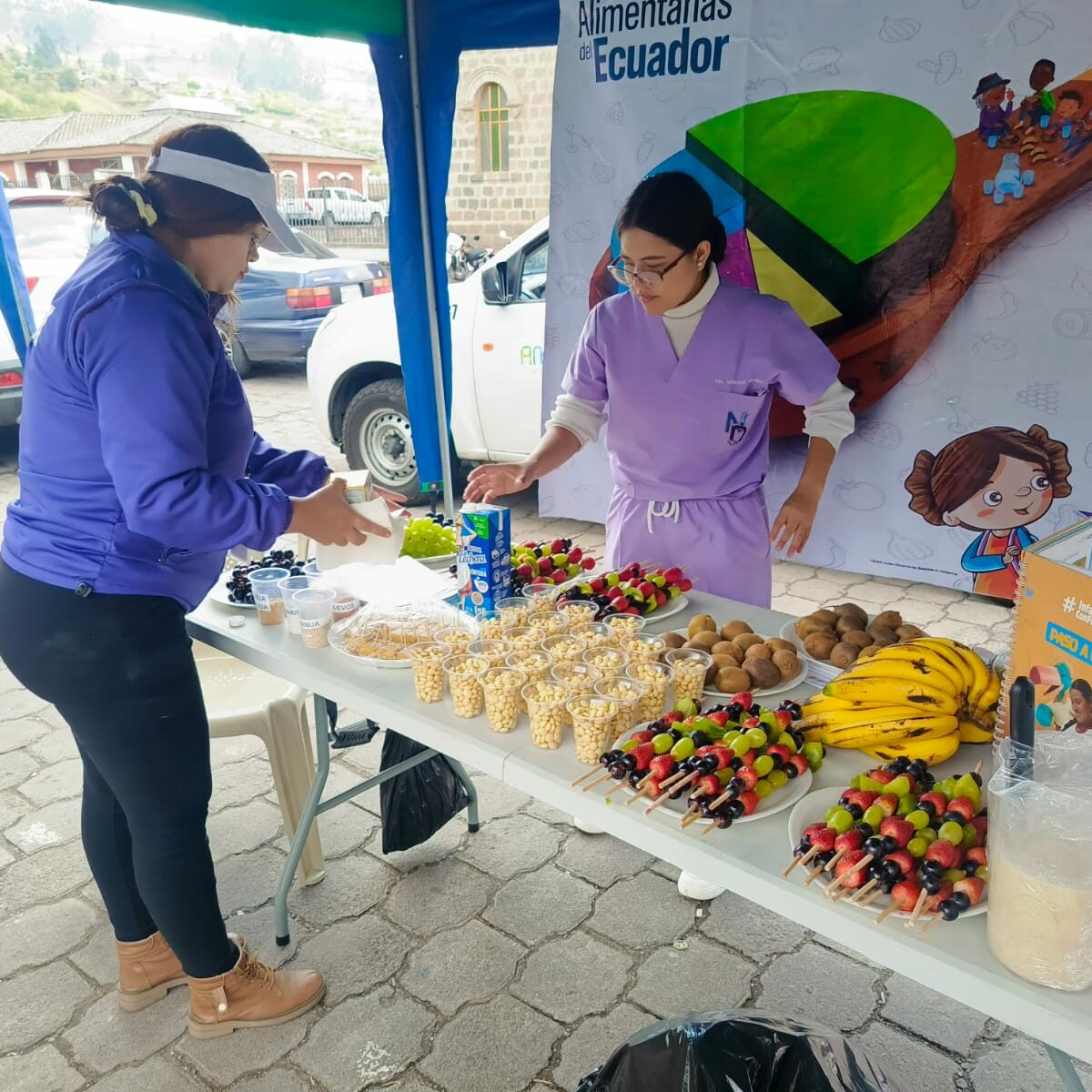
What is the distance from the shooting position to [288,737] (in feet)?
8.75

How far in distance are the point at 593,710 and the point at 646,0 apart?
326 centimetres

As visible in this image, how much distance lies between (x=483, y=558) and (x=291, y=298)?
9069 mm

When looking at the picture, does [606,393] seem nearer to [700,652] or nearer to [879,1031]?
[700,652]

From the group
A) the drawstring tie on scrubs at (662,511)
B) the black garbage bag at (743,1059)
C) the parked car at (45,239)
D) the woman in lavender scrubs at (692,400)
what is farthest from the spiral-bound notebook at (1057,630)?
the parked car at (45,239)

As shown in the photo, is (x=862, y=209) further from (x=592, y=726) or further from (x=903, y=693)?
(x=592, y=726)

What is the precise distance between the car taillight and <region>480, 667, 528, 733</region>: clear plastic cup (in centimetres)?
937

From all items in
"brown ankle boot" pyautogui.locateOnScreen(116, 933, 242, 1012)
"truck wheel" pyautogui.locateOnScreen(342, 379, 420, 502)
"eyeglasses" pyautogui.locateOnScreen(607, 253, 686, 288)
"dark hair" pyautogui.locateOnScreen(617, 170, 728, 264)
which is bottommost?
"brown ankle boot" pyautogui.locateOnScreen(116, 933, 242, 1012)

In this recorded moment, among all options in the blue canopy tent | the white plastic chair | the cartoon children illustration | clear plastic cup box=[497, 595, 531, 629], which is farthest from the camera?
the blue canopy tent

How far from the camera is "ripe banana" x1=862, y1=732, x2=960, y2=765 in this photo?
1.57 meters

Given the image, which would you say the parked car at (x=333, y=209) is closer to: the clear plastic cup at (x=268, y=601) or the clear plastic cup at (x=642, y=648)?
the clear plastic cup at (x=268, y=601)

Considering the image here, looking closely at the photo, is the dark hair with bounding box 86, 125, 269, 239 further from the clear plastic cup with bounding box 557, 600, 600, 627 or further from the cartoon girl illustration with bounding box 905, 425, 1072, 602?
the cartoon girl illustration with bounding box 905, 425, 1072, 602

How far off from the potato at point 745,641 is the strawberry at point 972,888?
796mm

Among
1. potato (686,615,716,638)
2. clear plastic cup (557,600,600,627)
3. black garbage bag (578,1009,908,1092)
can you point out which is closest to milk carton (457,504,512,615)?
clear plastic cup (557,600,600,627)

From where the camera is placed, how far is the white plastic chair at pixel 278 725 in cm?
259
